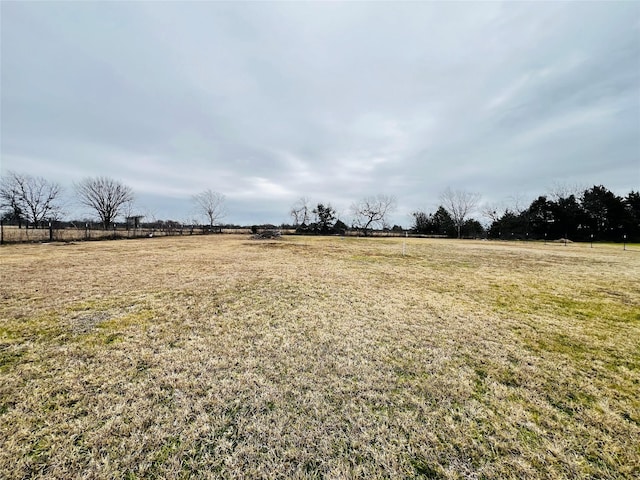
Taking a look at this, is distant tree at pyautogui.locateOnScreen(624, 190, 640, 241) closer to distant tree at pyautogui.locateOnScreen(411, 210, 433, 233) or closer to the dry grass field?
distant tree at pyautogui.locateOnScreen(411, 210, 433, 233)

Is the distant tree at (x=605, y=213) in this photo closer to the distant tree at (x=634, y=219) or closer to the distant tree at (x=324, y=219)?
the distant tree at (x=634, y=219)

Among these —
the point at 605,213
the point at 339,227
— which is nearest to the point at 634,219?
the point at 605,213

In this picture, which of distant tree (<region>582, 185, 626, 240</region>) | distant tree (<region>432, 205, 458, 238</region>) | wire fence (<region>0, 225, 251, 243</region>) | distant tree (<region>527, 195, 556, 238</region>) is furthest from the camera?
distant tree (<region>432, 205, 458, 238</region>)

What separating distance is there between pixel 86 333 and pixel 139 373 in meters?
1.63

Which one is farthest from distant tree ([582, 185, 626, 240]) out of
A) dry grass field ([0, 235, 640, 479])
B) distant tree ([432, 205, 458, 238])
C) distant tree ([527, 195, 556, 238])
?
dry grass field ([0, 235, 640, 479])

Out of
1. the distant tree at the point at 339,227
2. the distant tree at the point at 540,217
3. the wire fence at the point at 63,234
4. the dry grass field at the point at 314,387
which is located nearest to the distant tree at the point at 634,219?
the distant tree at the point at 540,217

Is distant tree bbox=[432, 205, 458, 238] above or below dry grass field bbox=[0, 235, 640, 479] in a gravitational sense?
above

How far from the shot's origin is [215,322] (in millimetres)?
3924

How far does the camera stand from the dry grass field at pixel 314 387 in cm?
166

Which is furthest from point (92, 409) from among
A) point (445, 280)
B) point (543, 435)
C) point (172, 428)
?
point (445, 280)

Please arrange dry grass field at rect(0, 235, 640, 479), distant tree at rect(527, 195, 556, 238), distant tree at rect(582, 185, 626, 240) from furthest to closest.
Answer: distant tree at rect(527, 195, 556, 238)
distant tree at rect(582, 185, 626, 240)
dry grass field at rect(0, 235, 640, 479)

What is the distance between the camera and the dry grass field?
1662 millimetres

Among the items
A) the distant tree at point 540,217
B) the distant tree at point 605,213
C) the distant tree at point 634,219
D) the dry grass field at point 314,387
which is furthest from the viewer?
the distant tree at point 540,217

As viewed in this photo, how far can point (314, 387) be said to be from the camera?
7.93 ft
